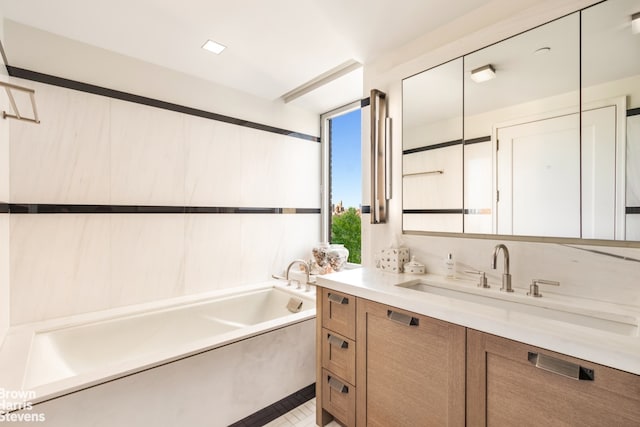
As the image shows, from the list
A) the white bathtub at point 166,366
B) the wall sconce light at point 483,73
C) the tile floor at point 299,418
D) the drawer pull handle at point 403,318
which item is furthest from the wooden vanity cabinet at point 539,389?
the wall sconce light at point 483,73

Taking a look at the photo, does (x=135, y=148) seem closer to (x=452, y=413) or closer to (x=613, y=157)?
(x=452, y=413)

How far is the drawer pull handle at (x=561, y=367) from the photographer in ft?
2.63

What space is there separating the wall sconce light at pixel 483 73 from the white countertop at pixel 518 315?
3.56 feet

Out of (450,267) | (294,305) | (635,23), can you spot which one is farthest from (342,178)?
(635,23)

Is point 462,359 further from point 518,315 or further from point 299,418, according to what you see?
point 299,418

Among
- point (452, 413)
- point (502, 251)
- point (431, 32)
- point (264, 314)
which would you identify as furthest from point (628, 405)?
point (264, 314)

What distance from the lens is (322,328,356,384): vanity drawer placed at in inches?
57.7

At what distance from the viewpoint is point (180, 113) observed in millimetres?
2365

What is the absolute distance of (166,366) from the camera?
1.42 m

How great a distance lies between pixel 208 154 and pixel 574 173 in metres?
2.48

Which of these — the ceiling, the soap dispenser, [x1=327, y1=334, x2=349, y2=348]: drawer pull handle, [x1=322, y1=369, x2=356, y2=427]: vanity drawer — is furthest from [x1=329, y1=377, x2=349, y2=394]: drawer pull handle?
the ceiling

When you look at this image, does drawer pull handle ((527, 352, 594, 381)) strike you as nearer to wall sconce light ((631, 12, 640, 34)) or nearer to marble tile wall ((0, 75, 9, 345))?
wall sconce light ((631, 12, 640, 34))

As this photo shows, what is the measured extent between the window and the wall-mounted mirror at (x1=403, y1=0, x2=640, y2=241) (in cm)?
142

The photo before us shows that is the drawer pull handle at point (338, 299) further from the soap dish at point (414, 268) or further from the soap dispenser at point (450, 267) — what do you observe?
the soap dispenser at point (450, 267)
